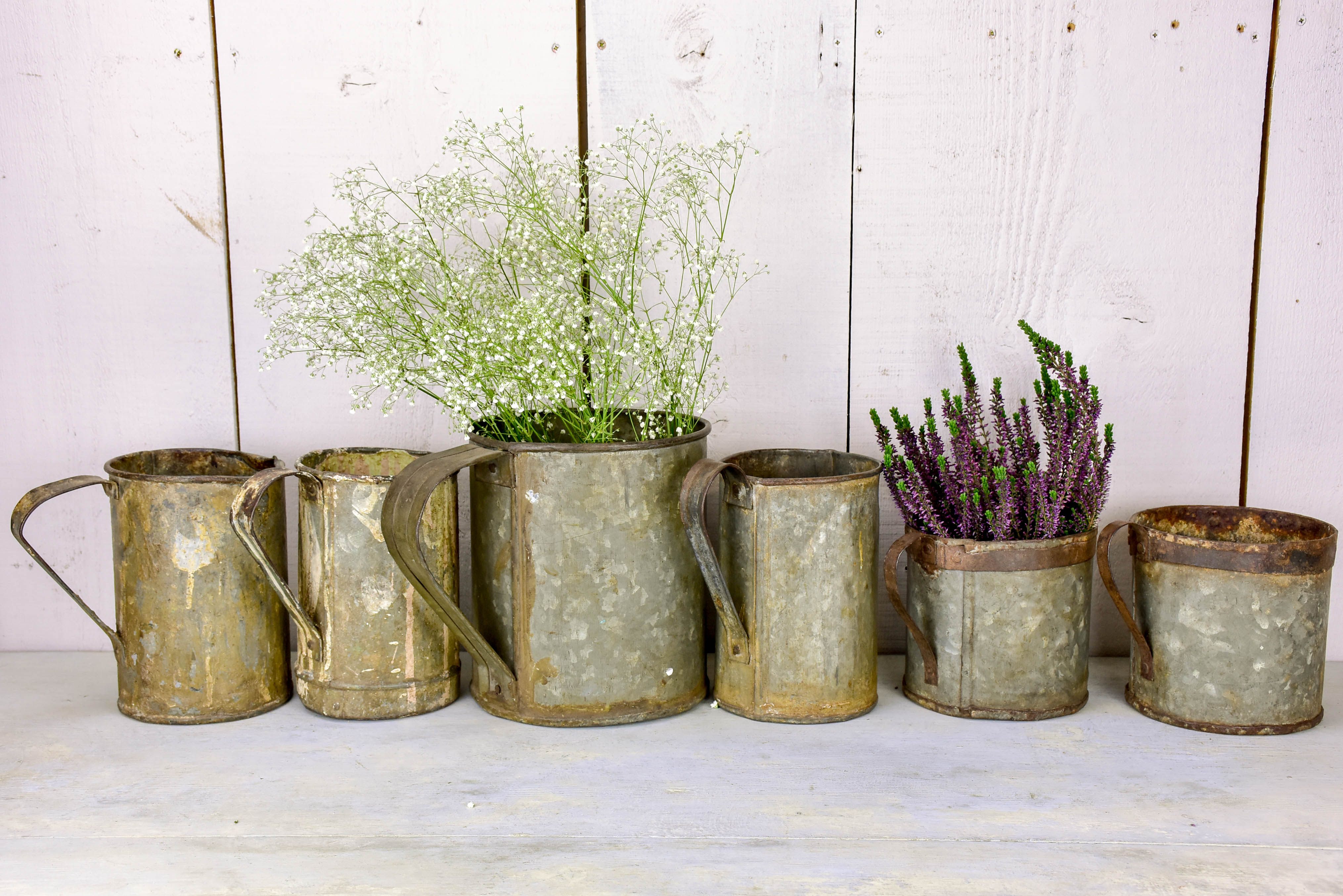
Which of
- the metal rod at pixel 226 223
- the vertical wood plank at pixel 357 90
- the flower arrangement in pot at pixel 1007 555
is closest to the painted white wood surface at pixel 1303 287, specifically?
the flower arrangement in pot at pixel 1007 555

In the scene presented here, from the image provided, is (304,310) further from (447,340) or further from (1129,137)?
(1129,137)

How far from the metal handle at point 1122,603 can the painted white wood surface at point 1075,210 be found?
0.33 m

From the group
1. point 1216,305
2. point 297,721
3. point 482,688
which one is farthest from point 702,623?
point 1216,305

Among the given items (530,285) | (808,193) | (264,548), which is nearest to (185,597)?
(264,548)

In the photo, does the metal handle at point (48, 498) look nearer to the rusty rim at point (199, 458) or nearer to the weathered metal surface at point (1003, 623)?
the rusty rim at point (199, 458)

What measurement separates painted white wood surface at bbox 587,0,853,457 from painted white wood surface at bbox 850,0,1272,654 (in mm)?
46

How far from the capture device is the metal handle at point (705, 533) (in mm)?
1663

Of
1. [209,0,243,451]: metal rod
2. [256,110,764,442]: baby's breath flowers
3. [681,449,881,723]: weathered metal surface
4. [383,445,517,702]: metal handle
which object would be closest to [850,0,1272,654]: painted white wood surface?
[256,110,764,442]: baby's breath flowers

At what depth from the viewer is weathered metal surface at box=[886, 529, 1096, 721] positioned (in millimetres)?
1765

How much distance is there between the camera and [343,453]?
196 centimetres

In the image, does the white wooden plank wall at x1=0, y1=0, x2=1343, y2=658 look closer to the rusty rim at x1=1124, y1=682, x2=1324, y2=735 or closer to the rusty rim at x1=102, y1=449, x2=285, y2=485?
the rusty rim at x1=102, y1=449, x2=285, y2=485

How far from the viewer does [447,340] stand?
5.64ft

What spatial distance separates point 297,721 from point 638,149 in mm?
1131

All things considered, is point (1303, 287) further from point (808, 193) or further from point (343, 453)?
point (343, 453)
